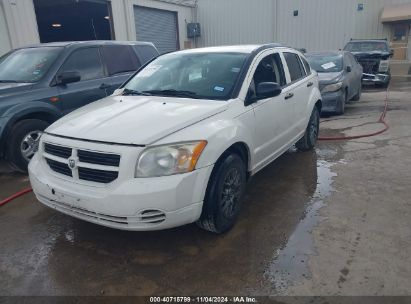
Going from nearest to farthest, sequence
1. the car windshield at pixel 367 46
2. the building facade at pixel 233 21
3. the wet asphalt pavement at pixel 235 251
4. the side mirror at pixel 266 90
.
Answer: the wet asphalt pavement at pixel 235 251
the side mirror at pixel 266 90
the car windshield at pixel 367 46
the building facade at pixel 233 21

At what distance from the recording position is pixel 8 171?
18.2ft

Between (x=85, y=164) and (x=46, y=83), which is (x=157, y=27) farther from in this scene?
(x=85, y=164)

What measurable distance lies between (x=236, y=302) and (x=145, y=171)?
1.18 meters

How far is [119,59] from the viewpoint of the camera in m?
6.46

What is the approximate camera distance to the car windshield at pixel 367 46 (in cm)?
1430

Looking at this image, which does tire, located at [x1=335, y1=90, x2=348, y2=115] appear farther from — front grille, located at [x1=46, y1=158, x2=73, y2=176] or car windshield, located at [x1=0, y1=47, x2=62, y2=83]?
front grille, located at [x1=46, y1=158, x2=73, y2=176]

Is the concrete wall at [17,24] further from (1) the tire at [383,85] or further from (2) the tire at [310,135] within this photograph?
(1) the tire at [383,85]

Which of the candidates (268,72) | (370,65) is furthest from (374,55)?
(268,72)

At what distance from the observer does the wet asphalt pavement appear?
8.91ft

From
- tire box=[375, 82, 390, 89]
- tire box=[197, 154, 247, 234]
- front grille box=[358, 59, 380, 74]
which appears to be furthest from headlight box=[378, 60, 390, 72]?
tire box=[197, 154, 247, 234]

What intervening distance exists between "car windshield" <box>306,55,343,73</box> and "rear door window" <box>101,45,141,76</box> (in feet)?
15.8

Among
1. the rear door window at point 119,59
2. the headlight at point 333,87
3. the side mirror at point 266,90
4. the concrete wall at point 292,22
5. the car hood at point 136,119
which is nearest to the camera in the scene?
the car hood at point 136,119

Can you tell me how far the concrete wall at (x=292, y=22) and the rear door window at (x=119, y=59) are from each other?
18.4 m

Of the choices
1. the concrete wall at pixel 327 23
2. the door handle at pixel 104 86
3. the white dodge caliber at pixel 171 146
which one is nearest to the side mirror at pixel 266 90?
the white dodge caliber at pixel 171 146
